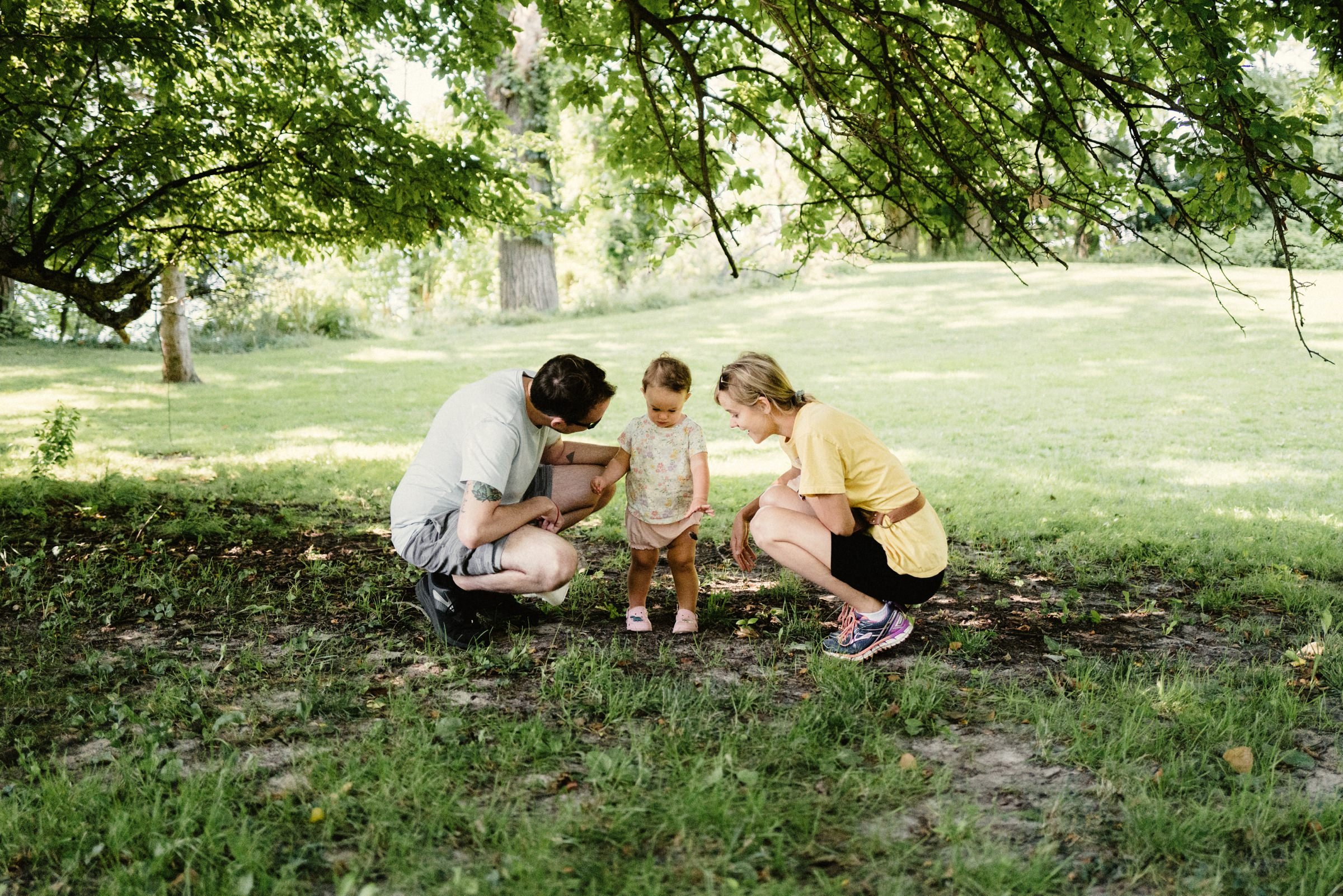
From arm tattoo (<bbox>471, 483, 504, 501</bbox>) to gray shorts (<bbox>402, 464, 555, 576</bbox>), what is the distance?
0.73ft

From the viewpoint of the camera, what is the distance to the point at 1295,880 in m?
2.36

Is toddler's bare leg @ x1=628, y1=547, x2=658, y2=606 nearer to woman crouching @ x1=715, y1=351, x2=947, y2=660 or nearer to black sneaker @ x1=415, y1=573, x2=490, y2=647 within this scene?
woman crouching @ x1=715, y1=351, x2=947, y2=660

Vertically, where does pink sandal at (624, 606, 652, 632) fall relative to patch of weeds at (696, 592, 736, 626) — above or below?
above

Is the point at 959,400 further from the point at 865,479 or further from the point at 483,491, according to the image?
the point at 483,491

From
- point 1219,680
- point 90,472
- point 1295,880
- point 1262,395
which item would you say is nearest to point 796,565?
point 1219,680

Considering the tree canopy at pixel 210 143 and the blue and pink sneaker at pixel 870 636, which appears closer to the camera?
the blue and pink sneaker at pixel 870 636

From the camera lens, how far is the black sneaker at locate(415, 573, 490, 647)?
157 inches

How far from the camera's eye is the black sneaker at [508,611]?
4.23 m

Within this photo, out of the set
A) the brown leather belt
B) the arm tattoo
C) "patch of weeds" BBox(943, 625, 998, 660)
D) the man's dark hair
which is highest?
the man's dark hair

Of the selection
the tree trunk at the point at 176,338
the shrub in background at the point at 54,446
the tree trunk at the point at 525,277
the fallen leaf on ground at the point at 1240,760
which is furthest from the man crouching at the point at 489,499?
the tree trunk at the point at 525,277

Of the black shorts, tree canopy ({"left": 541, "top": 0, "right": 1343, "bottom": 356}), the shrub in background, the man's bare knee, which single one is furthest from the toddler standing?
the shrub in background

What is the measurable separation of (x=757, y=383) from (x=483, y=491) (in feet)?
4.00

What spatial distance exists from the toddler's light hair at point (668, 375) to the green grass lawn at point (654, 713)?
1159 mm

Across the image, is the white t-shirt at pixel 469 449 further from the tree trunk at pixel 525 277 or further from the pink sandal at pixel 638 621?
the tree trunk at pixel 525 277
